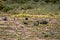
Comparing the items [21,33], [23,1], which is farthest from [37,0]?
[21,33]

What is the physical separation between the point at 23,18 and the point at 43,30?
10.7ft

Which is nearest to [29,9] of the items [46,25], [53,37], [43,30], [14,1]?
[14,1]

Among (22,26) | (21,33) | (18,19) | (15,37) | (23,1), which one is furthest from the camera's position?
(23,1)

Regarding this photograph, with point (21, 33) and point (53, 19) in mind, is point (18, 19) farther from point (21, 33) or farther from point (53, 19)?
point (21, 33)

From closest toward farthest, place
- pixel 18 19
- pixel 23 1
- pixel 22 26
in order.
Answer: pixel 22 26, pixel 18 19, pixel 23 1

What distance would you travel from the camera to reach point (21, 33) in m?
10.6

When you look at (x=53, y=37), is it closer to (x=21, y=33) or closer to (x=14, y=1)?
(x=21, y=33)

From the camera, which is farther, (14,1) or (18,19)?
(14,1)

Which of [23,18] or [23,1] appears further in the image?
[23,1]

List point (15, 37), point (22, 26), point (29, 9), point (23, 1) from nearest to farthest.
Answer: point (15, 37)
point (22, 26)
point (29, 9)
point (23, 1)

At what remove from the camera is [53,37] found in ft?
32.9

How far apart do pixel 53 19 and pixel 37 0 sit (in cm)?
739

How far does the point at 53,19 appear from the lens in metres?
14.4

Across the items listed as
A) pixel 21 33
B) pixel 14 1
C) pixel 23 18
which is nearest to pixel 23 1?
pixel 14 1
